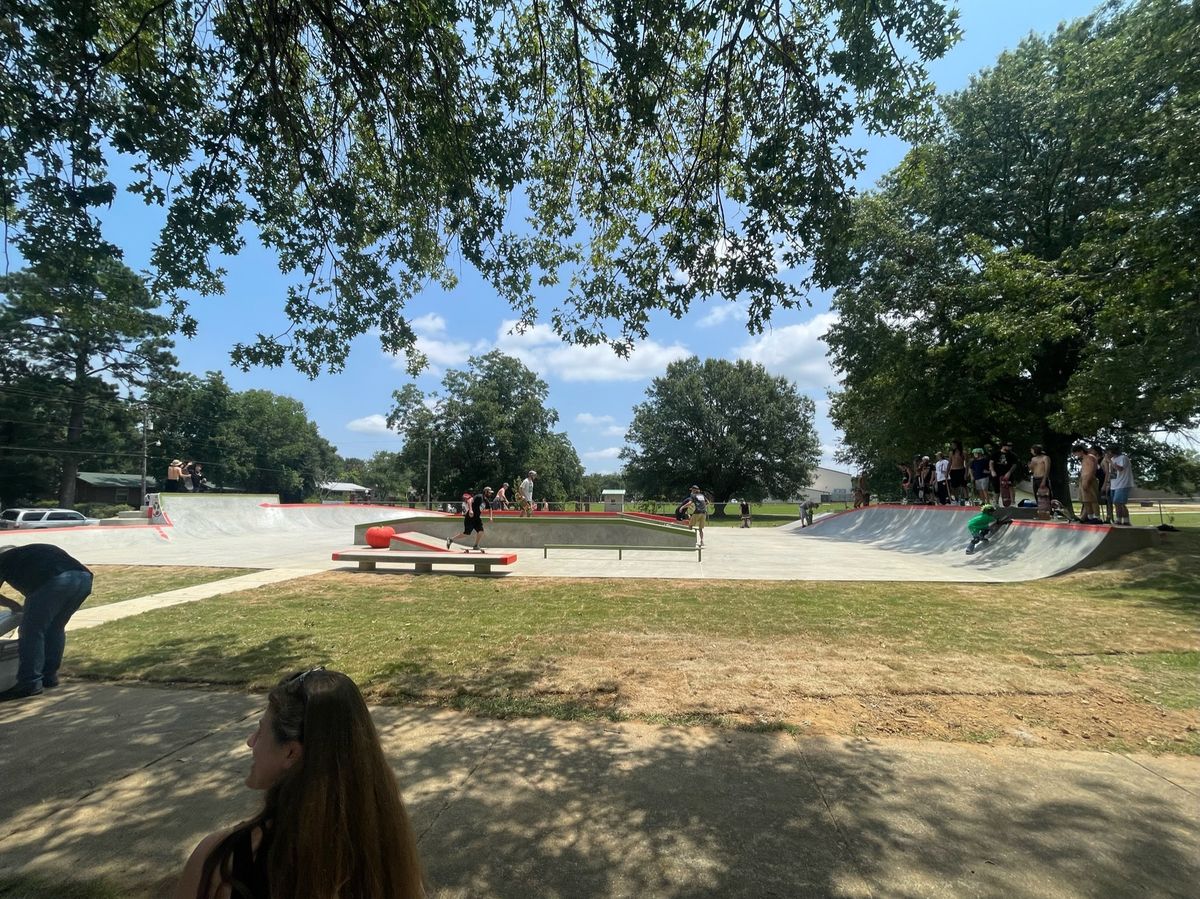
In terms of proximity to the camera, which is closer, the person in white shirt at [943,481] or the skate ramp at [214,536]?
the skate ramp at [214,536]

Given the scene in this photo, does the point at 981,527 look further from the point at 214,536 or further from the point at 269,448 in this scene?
the point at 269,448

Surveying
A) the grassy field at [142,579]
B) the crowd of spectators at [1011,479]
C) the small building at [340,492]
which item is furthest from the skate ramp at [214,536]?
the small building at [340,492]

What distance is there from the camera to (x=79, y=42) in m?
5.11

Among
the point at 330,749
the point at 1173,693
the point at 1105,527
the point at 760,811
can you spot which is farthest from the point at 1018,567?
the point at 330,749

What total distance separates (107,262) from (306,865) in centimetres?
620

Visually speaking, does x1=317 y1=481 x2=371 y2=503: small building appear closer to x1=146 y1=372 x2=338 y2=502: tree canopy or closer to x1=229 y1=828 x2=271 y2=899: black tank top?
x1=146 y1=372 x2=338 y2=502: tree canopy

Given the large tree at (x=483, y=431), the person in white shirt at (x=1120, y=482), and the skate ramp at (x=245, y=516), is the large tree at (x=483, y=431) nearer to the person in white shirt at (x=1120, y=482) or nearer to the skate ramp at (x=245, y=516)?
the skate ramp at (x=245, y=516)

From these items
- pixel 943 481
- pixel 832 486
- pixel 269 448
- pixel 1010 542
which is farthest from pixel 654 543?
pixel 832 486

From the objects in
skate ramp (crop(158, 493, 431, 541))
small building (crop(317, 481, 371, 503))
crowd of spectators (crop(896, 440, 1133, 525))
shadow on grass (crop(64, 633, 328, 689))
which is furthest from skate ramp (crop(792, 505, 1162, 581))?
small building (crop(317, 481, 371, 503))

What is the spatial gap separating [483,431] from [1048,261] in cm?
4580

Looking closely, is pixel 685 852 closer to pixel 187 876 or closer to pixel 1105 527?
pixel 187 876

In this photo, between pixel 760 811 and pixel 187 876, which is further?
pixel 760 811

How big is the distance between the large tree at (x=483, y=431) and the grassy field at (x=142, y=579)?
4385cm

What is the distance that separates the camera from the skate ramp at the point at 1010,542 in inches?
473
